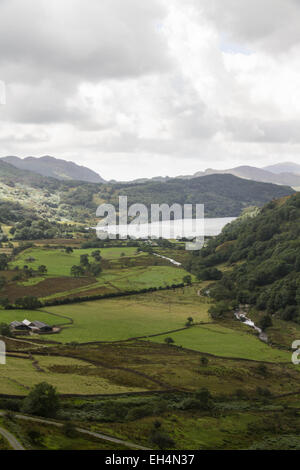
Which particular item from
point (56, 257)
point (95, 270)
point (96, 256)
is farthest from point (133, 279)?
point (56, 257)

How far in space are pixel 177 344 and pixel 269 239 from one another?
9384cm

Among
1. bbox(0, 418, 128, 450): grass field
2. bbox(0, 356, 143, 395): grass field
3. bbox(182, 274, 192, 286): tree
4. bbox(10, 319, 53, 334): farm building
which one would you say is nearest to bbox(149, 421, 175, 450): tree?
bbox(0, 418, 128, 450): grass field

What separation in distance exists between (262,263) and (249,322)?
41143 millimetres

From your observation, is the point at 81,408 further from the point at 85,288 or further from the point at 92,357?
the point at 85,288

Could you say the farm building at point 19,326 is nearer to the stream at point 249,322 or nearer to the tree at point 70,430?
the stream at point 249,322

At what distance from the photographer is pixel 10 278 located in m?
136

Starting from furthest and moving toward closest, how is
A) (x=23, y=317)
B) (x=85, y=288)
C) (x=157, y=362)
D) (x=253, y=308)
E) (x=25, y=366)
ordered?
(x=85, y=288) → (x=253, y=308) → (x=23, y=317) → (x=157, y=362) → (x=25, y=366)

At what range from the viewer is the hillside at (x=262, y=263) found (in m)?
114

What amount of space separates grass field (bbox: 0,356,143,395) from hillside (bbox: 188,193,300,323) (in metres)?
57.4

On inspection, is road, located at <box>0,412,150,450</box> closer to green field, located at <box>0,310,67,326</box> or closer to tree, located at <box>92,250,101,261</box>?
green field, located at <box>0,310,67,326</box>

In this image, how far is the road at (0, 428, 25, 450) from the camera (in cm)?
3512

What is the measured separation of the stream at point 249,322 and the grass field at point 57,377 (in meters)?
42.0

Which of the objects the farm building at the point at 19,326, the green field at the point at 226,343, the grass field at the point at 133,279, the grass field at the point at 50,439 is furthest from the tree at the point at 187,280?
the grass field at the point at 50,439
